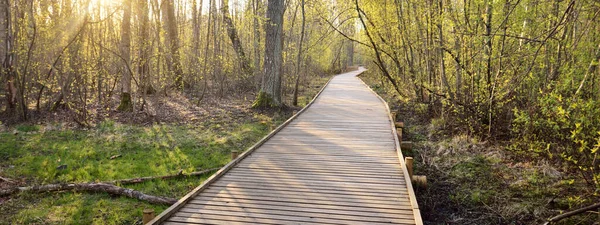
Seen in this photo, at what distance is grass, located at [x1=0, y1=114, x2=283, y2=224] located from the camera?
510 cm

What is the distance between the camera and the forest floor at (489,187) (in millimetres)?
4910

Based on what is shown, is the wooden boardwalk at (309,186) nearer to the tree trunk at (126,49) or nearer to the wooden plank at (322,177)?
the wooden plank at (322,177)

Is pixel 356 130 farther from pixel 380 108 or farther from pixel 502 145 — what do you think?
pixel 380 108

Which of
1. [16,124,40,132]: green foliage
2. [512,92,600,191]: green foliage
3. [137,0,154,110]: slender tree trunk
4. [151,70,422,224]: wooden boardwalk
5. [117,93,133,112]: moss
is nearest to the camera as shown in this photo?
[151,70,422,224]: wooden boardwalk

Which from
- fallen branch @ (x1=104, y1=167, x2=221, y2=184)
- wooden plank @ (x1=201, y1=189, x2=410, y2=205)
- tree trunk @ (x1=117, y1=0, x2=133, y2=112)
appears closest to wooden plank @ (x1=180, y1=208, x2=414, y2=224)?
wooden plank @ (x1=201, y1=189, x2=410, y2=205)

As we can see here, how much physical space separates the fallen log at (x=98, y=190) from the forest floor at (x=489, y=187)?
12.1ft

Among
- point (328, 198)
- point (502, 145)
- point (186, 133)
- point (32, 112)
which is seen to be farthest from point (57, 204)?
point (502, 145)

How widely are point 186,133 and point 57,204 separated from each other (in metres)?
4.37

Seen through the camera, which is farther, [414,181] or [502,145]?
[502,145]

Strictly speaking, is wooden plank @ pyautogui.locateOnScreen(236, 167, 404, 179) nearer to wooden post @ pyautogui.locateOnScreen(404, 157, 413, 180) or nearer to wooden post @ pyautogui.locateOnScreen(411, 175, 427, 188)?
wooden post @ pyautogui.locateOnScreen(404, 157, 413, 180)

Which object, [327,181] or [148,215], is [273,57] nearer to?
[327,181]

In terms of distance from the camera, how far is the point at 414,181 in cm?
543

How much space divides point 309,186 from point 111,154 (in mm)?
4825

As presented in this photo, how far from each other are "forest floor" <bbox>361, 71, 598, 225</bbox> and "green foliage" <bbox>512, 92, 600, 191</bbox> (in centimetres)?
26
